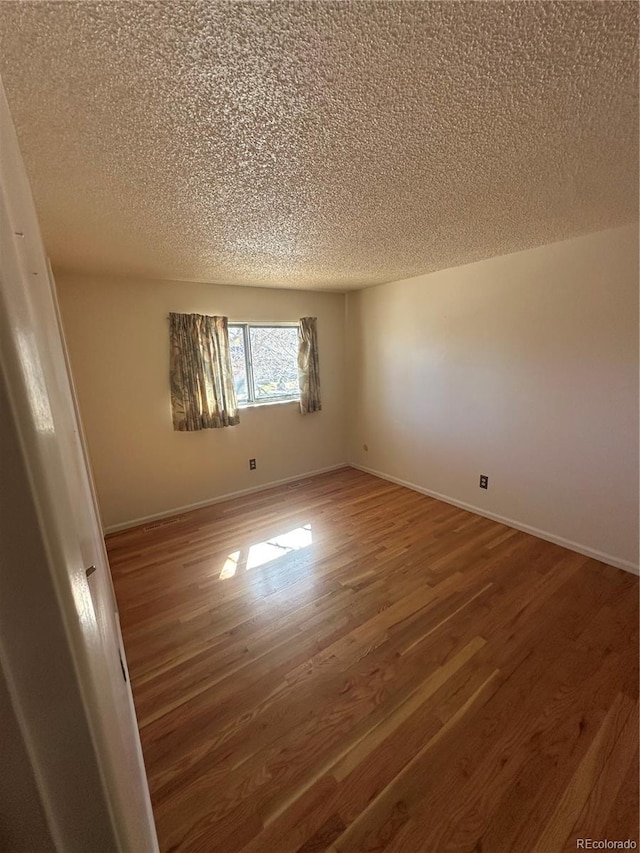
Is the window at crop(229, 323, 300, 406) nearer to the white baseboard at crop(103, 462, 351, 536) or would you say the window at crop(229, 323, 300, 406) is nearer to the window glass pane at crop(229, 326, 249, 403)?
the window glass pane at crop(229, 326, 249, 403)

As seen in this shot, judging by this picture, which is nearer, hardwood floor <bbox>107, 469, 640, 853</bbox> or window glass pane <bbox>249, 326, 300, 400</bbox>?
hardwood floor <bbox>107, 469, 640, 853</bbox>

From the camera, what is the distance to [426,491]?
11.4 ft

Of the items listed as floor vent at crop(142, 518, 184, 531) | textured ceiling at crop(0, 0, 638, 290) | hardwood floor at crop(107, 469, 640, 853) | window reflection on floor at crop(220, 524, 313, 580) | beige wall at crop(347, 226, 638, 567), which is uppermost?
textured ceiling at crop(0, 0, 638, 290)

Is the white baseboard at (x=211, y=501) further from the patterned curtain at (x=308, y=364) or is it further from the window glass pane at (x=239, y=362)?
the window glass pane at (x=239, y=362)

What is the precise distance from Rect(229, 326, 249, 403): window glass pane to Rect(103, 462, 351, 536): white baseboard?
100 centimetres

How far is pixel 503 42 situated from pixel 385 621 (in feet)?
7.34

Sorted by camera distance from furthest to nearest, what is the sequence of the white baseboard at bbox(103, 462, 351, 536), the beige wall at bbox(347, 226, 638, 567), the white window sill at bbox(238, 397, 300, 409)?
1. the white window sill at bbox(238, 397, 300, 409)
2. the white baseboard at bbox(103, 462, 351, 536)
3. the beige wall at bbox(347, 226, 638, 567)

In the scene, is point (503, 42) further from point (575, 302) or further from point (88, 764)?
point (575, 302)

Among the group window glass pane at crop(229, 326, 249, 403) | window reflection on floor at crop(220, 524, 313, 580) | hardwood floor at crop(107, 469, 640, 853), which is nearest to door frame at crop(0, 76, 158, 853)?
hardwood floor at crop(107, 469, 640, 853)

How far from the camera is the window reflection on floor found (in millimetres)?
2385

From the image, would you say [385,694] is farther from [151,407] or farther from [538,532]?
[151,407]

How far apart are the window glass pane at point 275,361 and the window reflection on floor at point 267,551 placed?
1597 mm

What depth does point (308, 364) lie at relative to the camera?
12.6 feet

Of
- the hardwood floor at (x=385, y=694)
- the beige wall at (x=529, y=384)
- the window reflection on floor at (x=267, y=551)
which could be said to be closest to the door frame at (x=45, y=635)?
the hardwood floor at (x=385, y=694)
